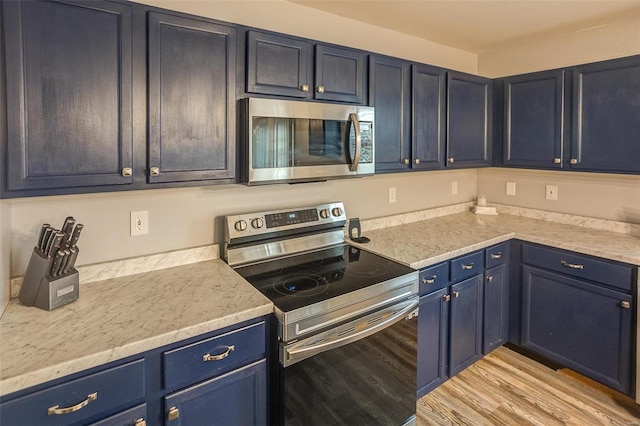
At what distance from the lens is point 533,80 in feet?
9.15

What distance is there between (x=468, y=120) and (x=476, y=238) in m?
0.95

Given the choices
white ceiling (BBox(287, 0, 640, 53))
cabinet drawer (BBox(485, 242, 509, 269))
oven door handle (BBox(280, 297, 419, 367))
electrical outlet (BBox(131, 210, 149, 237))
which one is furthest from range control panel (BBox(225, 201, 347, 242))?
white ceiling (BBox(287, 0, 640, 53))

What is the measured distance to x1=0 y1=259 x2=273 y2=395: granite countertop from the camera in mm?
1104

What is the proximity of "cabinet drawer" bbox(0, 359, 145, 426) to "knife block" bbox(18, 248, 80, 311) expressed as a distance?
1.38 feet

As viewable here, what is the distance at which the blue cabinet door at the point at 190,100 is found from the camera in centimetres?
154

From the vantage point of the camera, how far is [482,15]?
2479 mm

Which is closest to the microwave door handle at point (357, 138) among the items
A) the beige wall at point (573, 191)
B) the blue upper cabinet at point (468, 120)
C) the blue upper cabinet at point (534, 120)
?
the blue upper cabinet at point (468, 120)

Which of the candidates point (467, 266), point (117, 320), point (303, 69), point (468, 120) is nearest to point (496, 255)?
point (467, 266)

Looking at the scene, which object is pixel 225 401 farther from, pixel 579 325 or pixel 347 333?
pixel 579 325

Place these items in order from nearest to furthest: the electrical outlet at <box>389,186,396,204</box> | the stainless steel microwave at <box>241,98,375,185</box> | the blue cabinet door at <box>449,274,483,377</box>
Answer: the stainless steel microwave at <box>241,98,375,185</box> → the blue cabinet door at <box>449,274,483,377</box> → the electrical outlet at <box>389,186,396,204</box>

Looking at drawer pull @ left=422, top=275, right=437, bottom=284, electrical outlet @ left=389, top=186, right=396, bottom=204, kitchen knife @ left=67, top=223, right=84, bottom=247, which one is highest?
electrical outlet @ left=389, top=186, right=396, bottom=204

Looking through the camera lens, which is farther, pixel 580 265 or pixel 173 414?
pixel 580 265

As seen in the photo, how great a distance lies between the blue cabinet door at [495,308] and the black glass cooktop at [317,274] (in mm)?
951

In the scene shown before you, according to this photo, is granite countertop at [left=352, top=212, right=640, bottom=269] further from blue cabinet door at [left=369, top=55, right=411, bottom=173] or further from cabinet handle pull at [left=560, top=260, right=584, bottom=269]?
blue cabinet door at [left=369, top=55, right=411, bottom=173]
